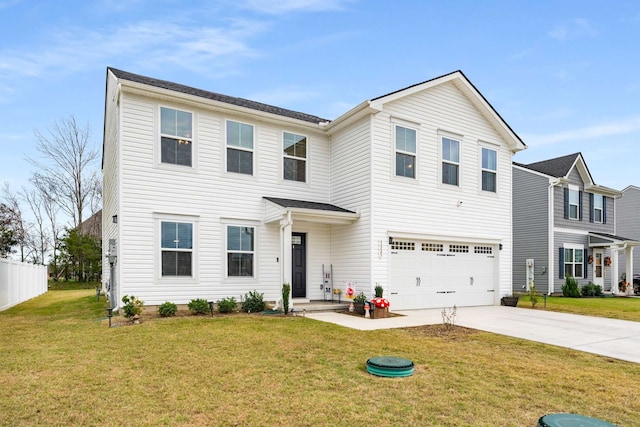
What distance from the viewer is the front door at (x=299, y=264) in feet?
40.1

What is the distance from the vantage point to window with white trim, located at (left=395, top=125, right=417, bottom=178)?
39.6 ft

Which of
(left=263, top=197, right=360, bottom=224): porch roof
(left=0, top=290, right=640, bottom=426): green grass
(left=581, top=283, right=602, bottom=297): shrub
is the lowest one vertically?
(left=581, top=283, right=602, bottom=297): shrub

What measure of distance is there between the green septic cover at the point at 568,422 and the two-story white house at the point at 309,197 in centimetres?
765

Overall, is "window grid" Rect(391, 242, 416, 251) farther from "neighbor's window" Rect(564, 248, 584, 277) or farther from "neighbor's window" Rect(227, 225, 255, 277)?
"neighbor's window" Rect(564, 248, 584, 277)

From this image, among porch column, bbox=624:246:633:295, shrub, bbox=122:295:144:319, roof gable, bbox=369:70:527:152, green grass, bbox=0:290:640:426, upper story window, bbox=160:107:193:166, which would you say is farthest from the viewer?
porch column, bbox=624:246:633:295

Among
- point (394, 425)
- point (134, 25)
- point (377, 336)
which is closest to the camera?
point (394, 425)

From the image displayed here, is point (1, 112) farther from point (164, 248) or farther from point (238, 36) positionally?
point (164, 248)

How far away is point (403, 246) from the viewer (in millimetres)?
12125

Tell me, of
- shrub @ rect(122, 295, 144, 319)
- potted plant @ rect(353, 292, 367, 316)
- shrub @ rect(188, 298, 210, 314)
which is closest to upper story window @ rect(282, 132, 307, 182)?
potted plant @ rect(353, 292, 367, 316)

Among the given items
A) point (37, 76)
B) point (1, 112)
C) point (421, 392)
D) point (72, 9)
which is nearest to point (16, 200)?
point (1, 112)

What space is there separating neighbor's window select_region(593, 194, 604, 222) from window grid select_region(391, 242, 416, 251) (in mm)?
15390

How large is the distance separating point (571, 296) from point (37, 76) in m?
28.0

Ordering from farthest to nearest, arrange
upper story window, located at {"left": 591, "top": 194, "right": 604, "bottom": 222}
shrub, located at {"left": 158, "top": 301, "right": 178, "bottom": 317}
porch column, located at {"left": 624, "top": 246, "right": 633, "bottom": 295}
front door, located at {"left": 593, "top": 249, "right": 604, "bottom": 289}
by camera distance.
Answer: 1. upper story window, located at {"left": 591, "top": 194, "right": 604, "bottom": 222}
2. porch column, located at {"left": 624, "top": 246, "right": 633, "bottom": 295}
3. front door, located at {"left": 593, "top": 249, "right": 604, "bottom": 289}
4. shrub, located at {"left": 158, "top": 301, "right": 178, "bottom": 317}

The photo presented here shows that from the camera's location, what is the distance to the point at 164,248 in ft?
34.3
